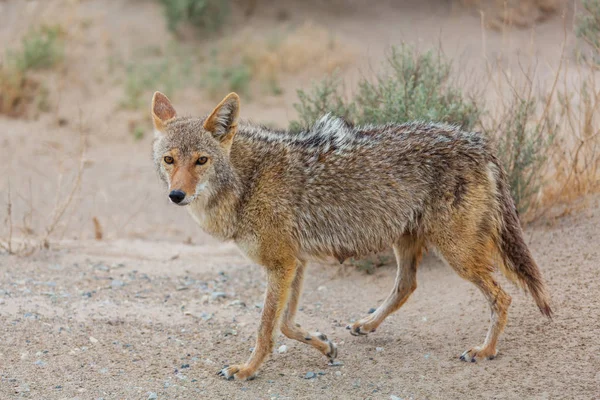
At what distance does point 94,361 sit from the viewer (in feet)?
17.8

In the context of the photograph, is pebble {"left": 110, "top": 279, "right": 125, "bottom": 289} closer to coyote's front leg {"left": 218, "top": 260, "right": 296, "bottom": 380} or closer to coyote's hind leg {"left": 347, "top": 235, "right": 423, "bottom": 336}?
coyote's front leg {"left": 218, "top": 260, "right": 296, "bottom": 380}

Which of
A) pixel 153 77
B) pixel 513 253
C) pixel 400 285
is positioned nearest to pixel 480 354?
pixel 513 253

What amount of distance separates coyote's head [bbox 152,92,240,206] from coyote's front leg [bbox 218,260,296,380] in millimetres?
801

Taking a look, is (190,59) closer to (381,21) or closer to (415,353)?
(381,21)

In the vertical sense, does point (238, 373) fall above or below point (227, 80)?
above

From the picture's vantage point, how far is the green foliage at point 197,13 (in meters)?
18.0

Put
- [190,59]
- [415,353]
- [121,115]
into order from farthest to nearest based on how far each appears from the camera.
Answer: [190,59] → [121,115] → [415,353]

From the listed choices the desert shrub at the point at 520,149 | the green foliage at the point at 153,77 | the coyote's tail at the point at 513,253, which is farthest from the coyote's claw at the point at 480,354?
the green foliage at the point at 153,77

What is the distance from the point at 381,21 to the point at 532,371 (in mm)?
14670

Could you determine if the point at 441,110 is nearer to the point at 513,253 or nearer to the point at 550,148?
Result: the point at 550,148

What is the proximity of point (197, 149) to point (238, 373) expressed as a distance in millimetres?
1641

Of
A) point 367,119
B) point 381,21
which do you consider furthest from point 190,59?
point 367,119

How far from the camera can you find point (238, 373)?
5254mm

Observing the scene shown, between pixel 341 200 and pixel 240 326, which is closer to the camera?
pixel 341 200
